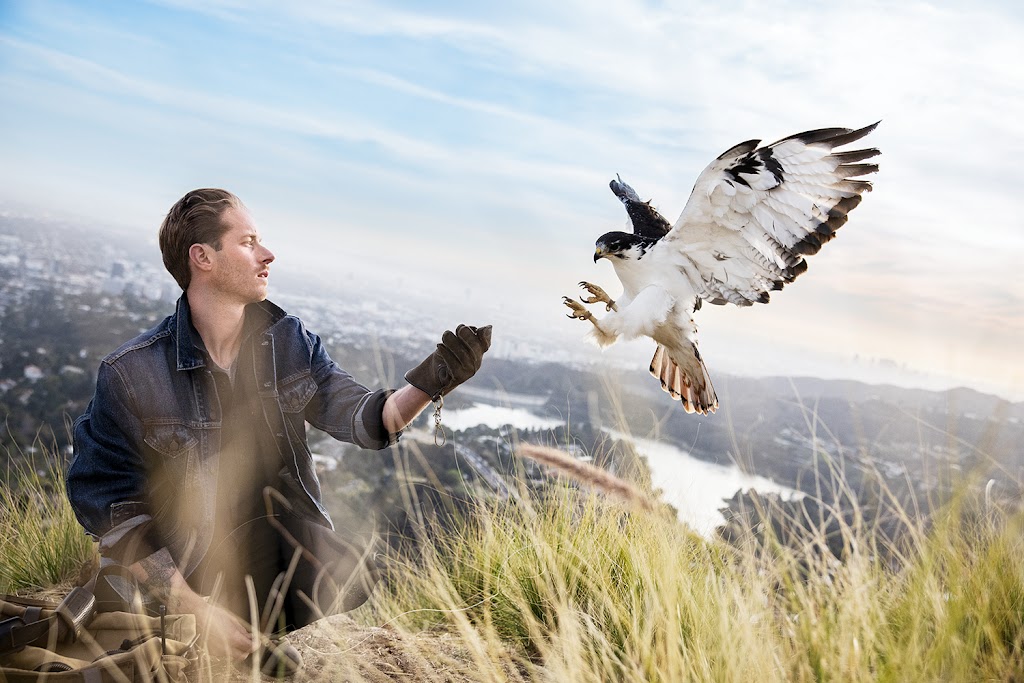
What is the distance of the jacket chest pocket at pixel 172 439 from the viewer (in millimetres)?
2172

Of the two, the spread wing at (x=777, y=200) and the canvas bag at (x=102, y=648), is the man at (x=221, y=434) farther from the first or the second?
the spread wing at (x=777, y=200)

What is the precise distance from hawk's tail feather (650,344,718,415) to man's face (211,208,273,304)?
1.88 metres

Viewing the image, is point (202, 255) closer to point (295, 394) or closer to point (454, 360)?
point (295, 394)

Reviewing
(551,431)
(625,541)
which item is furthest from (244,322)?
(625,541)

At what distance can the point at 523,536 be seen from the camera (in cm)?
289

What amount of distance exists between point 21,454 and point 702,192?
3861 millimetres

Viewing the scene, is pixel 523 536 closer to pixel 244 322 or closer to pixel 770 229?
pixel 244 322

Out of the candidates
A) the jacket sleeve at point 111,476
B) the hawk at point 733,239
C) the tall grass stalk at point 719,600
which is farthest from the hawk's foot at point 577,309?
the jacket sleeve at point 111,476

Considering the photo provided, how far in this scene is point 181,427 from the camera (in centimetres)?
221

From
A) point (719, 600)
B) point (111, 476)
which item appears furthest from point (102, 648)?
point (719, 600)

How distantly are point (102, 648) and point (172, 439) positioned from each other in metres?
0.60

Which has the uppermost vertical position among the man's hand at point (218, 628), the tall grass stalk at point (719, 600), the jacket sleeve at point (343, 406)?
the jacket sleeve at point (343, 406)

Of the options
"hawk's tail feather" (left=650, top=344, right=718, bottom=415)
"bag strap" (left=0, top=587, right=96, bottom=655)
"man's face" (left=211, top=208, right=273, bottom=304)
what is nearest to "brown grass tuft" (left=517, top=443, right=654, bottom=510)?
"man's face" (left=211, top=208, right=273, bottom=304)

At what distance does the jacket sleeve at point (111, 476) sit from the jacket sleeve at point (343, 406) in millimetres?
561
